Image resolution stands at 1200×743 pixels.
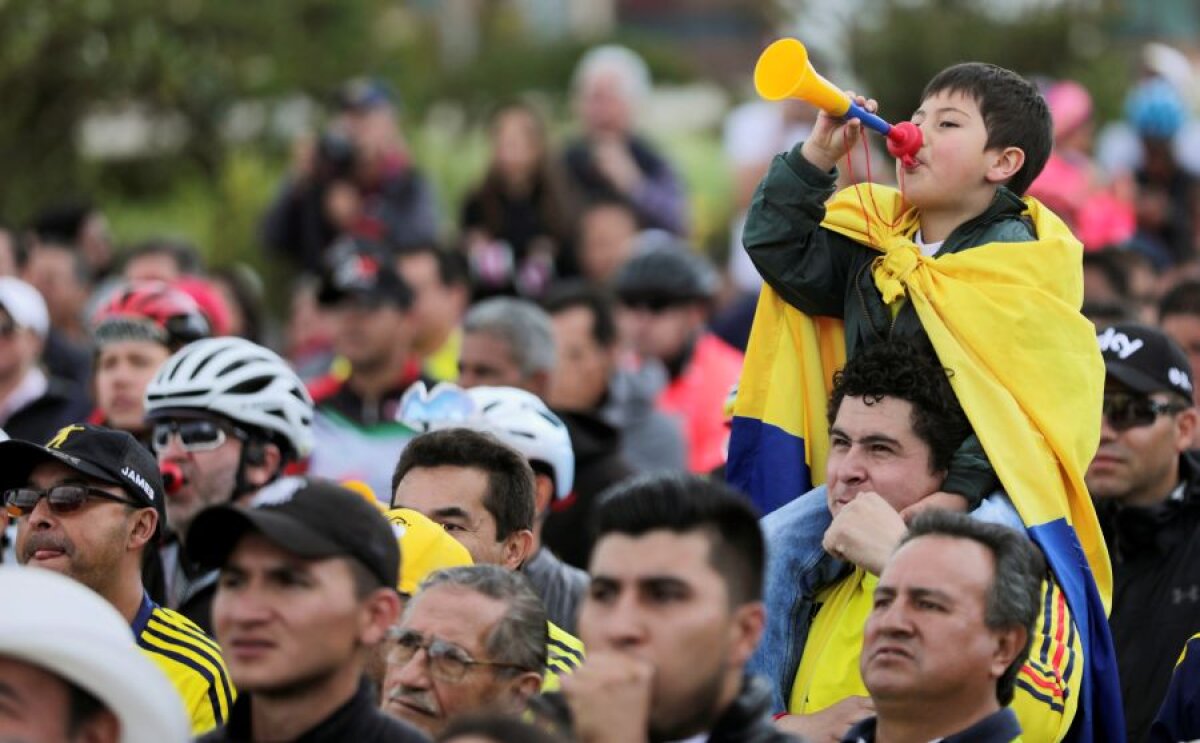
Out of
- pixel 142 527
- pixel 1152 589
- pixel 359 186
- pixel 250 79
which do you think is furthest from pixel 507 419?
pixel 250 79

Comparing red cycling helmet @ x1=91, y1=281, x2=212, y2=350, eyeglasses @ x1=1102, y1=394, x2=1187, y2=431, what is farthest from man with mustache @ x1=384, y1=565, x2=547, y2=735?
red cycling helmet @ x1=91, y1=281, x2=212, y2=350

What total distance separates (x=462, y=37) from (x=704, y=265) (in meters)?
18.6

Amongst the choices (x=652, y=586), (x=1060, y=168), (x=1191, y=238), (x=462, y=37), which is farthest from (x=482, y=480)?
(x=462, y=37)

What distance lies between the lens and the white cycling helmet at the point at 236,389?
28.0 feet

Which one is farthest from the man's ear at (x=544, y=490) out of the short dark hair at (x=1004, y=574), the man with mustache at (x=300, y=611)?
the man with mustache at (x=300, y=611)

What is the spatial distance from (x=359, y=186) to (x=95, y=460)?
8.27 meters

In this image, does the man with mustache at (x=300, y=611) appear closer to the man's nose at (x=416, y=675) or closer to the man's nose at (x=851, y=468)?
the man's nose at (x=416, y=675)

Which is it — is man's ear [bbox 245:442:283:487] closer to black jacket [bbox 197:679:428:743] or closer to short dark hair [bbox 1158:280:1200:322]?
black jacket [bbox 197:679:428:743]

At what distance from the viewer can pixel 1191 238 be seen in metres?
15.0

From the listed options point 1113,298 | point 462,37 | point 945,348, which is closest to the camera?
point 945,348

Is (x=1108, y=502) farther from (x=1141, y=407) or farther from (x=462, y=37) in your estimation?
(x=462, y=37)

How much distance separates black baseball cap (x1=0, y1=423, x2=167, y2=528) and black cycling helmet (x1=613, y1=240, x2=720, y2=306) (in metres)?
5.66

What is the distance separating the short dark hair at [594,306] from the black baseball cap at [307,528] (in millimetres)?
5976

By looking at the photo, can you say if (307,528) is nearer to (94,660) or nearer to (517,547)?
(94,660)
